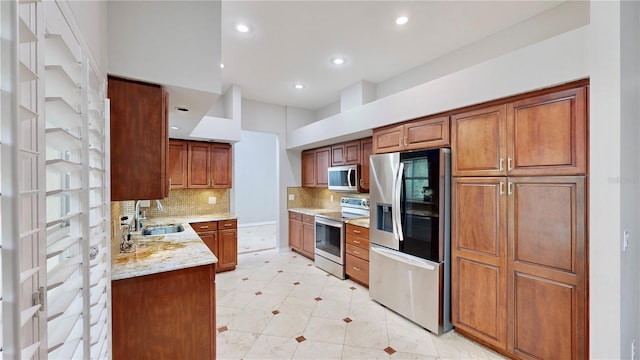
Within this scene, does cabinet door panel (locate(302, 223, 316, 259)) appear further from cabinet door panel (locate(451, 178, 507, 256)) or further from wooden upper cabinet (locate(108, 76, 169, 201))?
wooden upper cabinet (locate(108, 76, 169, 201))

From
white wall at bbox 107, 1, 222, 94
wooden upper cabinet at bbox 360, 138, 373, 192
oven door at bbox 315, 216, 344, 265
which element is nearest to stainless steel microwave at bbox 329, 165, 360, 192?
wooden upper cabinet at bbox 360, 138, 373, 192

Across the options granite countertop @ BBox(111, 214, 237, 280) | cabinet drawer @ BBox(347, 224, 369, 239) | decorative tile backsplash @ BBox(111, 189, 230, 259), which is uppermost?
decorative tile backsplash @ BBox(111, 189, 230, 259)

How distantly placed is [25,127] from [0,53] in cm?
36

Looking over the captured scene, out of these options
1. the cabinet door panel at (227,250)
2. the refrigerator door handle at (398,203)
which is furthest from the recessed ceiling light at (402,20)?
the cabinet door panel at (227,250)

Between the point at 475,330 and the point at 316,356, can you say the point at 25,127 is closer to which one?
the point at 316,356

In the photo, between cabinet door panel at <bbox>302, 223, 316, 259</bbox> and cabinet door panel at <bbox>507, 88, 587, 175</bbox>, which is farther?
cabinet door panel at <bbox>302, 223, 316, 259</bbox>

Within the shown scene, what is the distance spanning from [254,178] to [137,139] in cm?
641

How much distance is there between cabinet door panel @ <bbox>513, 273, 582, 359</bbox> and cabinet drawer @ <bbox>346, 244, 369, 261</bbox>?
1.70 m

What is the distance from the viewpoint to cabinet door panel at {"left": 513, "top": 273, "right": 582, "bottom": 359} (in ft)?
5.91

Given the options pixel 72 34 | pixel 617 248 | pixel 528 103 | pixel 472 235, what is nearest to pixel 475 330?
pixel 472 235

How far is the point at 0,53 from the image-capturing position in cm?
41

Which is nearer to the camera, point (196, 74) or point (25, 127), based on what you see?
point (25, 127)

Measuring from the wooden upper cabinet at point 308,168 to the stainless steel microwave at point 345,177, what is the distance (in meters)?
0.62
